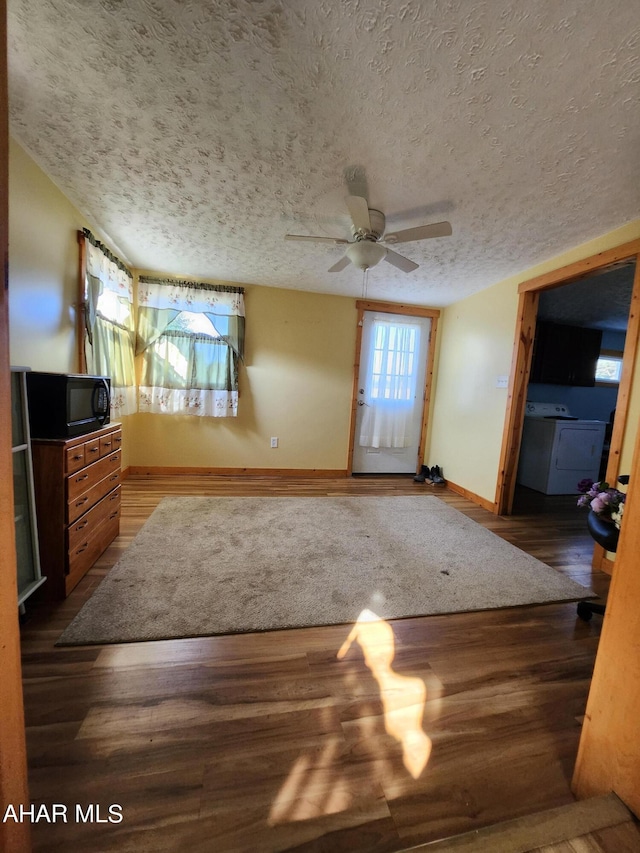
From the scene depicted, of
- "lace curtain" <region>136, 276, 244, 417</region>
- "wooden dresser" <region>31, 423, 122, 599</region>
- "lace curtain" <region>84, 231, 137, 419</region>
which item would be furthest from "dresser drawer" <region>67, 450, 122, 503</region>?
"lace curtain" <region>136, 276, 244, 417</region>

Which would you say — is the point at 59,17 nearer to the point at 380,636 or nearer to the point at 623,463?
the point at 380,636

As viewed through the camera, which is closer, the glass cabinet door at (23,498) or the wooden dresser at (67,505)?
the glass cabinet door at (23,498)

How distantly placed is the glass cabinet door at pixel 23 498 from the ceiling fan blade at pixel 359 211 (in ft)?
5.87

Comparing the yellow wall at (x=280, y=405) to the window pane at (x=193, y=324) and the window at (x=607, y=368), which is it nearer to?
the window pane at (x=193, y=324)

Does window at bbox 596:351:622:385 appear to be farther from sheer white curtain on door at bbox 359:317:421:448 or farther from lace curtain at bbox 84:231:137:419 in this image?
lace curtain at bbox 84:231:137:419

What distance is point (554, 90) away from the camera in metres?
1.16

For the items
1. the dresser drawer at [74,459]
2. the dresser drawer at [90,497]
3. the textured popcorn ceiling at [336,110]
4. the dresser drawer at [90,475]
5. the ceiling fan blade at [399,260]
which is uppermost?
the textured popcorn ceiling at [336,110]

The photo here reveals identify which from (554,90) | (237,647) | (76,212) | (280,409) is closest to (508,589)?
(237,647)

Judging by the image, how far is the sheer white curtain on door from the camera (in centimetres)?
409

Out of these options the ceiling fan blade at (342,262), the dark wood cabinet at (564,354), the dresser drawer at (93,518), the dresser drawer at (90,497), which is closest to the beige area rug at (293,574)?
the dresser drawer at (93,518)

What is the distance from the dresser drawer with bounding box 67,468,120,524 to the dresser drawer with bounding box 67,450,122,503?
24 mm

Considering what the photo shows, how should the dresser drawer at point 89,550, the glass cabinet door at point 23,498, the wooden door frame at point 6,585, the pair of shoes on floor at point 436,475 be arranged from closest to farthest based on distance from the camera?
the wooden door frame at point 6,585 < the glass cabinet door at point 23,498 < the dresser drawer at point 89,550 < the pair of shoes on floor at point 436,475

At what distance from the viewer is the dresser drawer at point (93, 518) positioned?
1.59 metres

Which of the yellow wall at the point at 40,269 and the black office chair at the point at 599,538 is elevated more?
the yellow wall at the point at 40,269
